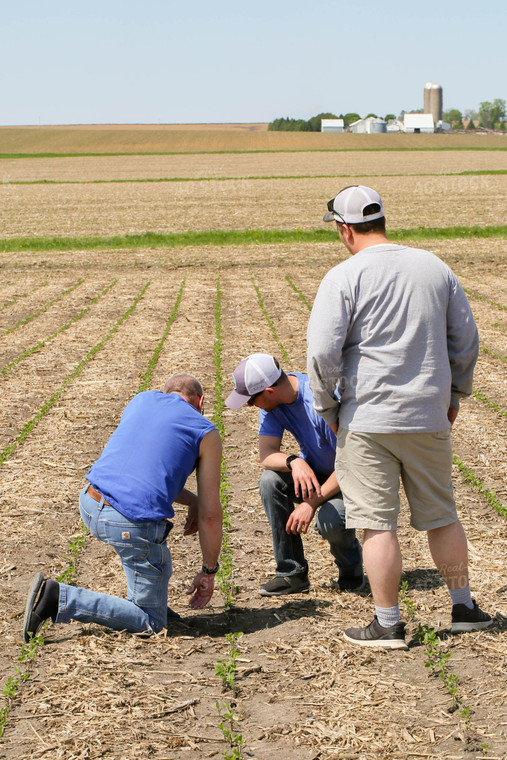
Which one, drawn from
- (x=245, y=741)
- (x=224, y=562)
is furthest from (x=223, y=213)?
(x=245, y=741)

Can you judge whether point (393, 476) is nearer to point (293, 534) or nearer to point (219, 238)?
point (293, 534)

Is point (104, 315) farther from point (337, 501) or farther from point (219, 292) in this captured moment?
point (337, 501)

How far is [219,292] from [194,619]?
11295 millimetres

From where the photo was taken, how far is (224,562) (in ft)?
17.9

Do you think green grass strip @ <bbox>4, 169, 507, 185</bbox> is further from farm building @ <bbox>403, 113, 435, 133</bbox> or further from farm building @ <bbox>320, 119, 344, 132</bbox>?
farm building @ <bbox>320, 119, 344, 132</bbox>

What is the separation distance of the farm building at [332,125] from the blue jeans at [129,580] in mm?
149263

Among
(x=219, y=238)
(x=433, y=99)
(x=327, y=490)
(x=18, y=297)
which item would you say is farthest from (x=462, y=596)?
(x=433, y=99)

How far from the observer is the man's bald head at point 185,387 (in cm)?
466

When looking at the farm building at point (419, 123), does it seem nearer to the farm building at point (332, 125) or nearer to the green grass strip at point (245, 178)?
the farm building at point (332, 125)

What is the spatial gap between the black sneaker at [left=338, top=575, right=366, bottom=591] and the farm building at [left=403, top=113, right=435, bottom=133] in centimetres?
14683

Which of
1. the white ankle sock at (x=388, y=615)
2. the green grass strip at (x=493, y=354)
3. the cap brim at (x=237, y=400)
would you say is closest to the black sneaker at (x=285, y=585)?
the white ankle sock at (x=388, y=615)

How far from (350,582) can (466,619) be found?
2.88ft

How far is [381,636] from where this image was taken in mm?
4258

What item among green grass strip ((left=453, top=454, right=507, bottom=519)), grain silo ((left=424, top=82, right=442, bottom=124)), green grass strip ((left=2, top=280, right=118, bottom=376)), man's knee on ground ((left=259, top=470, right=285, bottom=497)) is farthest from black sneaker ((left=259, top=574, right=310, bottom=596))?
grain silo ((left=424, top=82, right=442, bottom=124))
